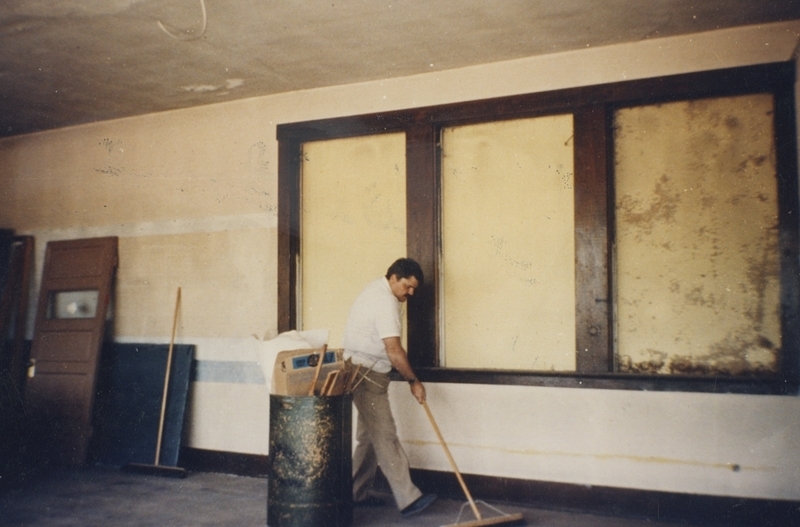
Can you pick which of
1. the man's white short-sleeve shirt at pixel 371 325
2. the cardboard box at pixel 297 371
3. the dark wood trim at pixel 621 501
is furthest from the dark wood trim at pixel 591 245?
the cardboard box at pixel 297 371

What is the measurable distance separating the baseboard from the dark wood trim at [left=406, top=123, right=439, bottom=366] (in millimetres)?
876

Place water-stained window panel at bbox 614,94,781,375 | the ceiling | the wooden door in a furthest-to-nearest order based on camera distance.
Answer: the wooden door, water-stained window panel at bbox 614,94,781,375, the ceiling

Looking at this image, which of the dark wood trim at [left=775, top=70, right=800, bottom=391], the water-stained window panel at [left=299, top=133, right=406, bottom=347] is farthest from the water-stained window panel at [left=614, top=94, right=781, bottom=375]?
the water-stained window panel at [left=299, top=133, right=406, bottom=347]

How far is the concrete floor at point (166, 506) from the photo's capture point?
3.82m

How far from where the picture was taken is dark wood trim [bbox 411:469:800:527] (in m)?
3.61

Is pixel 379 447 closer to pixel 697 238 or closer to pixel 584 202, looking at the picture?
pixel 584 202

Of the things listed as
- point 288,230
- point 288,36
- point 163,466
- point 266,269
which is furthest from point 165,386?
point 288,36

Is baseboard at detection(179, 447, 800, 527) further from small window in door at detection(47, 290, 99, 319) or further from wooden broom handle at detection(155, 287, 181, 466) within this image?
small window in door at detection(47, 290, 99, 319)

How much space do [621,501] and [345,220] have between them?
2.79 m

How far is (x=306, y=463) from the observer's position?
3.54 metres

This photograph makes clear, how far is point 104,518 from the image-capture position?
394 centimetres

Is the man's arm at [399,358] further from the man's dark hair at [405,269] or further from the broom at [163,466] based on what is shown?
the broom at [163,466]

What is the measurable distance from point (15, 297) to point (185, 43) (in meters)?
3.57

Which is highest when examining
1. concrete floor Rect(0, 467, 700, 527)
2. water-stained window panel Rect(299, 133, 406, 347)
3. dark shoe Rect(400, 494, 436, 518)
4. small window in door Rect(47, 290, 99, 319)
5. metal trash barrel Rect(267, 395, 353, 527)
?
water-stained window panel Rect(299, 133, 406, 347)
